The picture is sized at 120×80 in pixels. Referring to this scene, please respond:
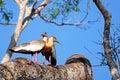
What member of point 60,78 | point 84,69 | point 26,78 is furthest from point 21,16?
point 26,78

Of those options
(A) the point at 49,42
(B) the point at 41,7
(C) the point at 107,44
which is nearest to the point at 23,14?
(B) the point at 41,7

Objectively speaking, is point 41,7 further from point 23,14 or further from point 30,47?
point 30,47

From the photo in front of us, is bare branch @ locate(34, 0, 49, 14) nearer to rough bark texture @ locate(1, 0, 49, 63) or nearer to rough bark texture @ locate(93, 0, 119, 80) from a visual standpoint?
rough bark texture @ locate(1, 0, 49, 63)

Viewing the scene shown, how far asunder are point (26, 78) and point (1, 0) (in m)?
6.29

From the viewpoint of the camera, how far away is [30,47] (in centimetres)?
561

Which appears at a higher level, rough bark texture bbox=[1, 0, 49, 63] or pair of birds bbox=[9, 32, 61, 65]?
rough bark texture bbox=[1, 0, 49, 63]

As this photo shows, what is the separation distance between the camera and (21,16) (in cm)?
1138

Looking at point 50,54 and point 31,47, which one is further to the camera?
point 50,54

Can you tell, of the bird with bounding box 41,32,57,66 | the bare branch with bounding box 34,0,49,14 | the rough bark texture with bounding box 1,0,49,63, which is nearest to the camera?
the bird with bounding box 41,32,57,66

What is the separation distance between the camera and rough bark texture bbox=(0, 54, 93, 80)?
3.77 m

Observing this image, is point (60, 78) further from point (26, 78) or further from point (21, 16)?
point (21, 16)

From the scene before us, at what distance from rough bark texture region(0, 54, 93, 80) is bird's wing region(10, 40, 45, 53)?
2.07 feet

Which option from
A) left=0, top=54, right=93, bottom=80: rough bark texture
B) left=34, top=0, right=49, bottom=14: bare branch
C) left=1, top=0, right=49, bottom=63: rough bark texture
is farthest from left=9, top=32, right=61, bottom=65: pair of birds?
left=34, top=0, right=49, bottom=14: bare branch

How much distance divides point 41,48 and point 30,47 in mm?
261
